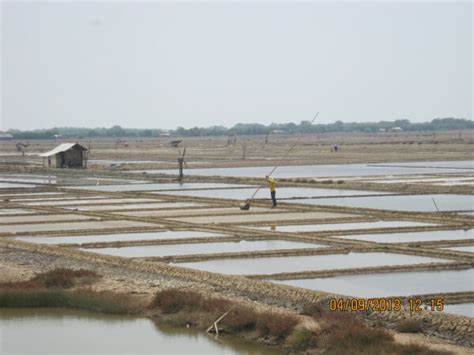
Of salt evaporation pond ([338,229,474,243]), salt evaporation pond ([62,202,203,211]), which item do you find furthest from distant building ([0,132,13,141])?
salt evaporation pond ([338,229,474,243])

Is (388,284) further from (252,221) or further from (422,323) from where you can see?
(252,221)

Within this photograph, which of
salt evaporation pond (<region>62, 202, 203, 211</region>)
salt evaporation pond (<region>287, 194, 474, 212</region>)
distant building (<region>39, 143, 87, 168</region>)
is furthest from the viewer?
distant building (<region>39, 143, 87, 168</region>)

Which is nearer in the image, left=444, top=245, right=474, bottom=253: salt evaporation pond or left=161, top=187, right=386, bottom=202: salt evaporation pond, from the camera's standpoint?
left=444, top=245, right=474, bottom=253: salt evaporation pond

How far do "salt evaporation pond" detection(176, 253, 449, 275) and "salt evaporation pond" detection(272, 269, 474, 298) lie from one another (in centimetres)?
77

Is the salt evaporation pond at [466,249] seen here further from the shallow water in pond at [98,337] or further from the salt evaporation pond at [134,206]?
the salt evaporation pond at [134,206]

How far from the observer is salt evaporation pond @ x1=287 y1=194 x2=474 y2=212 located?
797 inches

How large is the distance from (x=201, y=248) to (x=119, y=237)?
Answer: 2.25 metres

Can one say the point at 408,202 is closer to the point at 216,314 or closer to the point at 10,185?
the point at 216,314

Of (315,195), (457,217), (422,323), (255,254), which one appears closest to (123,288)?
(255,254)

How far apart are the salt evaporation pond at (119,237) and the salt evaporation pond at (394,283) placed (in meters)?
4.99

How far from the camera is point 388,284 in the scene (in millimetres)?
10906

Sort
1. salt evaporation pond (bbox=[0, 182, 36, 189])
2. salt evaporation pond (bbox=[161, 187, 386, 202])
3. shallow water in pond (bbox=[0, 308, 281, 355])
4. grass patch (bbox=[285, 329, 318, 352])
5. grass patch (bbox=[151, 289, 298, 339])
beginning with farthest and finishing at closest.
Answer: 1. salt evaporation pond (bbox=[0, 182, 36, 189])
2. salt evaporation pond (bbox=[161, 187, 386, 202])
3. grass patch (bbox=[151, 289, 298, 339])
4. shallow water in pond (bbox=[0, 308, 281, 355])
5. grass patch (bbox=[285, 329, 318, 352])

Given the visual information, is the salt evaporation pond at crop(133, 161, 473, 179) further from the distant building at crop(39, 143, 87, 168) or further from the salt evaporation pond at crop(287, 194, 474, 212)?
the salt evaporation pond at crop(287, 194, 474, 212)

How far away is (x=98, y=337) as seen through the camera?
9.23 metres
